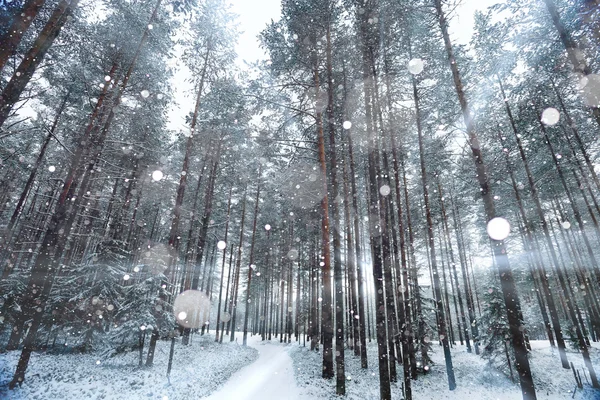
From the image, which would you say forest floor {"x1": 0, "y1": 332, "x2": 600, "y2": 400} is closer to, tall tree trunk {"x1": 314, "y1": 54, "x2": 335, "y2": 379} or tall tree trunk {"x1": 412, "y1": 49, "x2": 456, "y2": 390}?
tall tree trunk {"x1": 314, "y1": 54, "x2": 335, "y2": 379}

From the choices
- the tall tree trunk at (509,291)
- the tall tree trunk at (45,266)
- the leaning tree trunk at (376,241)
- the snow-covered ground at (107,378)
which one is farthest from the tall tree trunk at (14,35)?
the tall tree trunk at (509,291)

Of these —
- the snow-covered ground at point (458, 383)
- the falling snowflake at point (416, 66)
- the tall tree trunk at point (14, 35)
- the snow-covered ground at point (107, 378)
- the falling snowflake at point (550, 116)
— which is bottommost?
the snow-covered ground at point (458, 383)

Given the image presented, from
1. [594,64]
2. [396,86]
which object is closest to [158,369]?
[396,86]

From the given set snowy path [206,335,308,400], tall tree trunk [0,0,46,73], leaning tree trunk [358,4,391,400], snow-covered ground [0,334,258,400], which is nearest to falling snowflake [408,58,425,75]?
leaning tree trunk [358,4,391,400]

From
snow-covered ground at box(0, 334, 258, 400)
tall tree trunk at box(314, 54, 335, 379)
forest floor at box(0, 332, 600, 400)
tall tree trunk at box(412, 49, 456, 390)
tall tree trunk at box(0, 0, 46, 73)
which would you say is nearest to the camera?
tall tree trunk at box(0, 0, 46, 73)

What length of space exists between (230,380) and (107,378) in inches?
182

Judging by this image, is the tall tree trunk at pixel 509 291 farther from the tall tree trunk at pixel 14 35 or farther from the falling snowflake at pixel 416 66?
the tall tree trunk at pixel 14 35

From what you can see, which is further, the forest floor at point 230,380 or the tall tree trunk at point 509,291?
the forest floor at point 230,380

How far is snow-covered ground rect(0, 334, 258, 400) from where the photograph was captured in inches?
297

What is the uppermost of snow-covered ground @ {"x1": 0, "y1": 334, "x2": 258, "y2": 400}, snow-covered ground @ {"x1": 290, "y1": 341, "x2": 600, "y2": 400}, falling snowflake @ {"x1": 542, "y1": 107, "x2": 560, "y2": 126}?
falling snowflake @ {"x1": 542, "y1": 107, "x2": 560, "y2": 126}

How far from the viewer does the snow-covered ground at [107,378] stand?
7.54 m

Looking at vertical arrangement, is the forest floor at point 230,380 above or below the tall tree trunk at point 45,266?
below

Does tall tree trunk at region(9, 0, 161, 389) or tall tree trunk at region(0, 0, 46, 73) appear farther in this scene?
tall tree trunk at region(9, 0, 161, 389)

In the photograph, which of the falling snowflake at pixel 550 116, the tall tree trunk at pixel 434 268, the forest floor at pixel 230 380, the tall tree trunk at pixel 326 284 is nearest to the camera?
the forest floor at pixel 230 380
